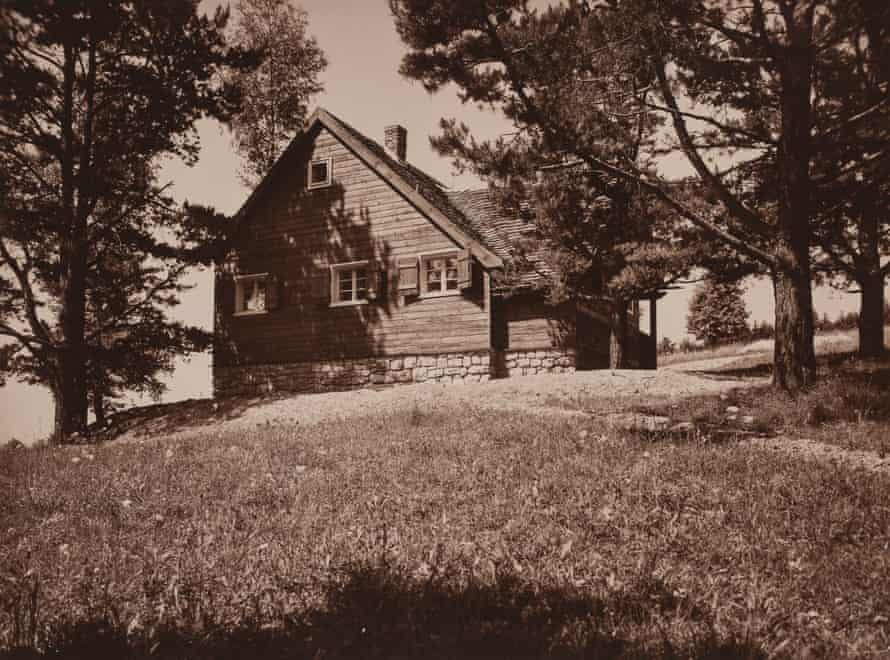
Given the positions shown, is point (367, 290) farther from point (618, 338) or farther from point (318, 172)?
point (618, 338)

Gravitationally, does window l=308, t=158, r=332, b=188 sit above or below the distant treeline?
above

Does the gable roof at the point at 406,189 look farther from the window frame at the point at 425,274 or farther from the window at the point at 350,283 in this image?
the window at the point at 350,283

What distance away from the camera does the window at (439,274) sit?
21828 millimetres

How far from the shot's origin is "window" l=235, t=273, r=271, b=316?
968 inches

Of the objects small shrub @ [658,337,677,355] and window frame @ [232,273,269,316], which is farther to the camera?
small shrub @ [658,337,677,355]

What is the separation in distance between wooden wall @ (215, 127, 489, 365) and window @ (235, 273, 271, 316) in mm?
318

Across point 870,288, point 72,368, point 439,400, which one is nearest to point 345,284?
point 72,368

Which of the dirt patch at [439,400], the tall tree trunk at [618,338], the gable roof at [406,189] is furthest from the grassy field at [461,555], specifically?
the gable roof at [406,189]

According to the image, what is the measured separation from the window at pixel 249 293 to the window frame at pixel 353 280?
2604 millimetres

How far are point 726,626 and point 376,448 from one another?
5.42m

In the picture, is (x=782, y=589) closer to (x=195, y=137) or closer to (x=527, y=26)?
(x=527, y=26)

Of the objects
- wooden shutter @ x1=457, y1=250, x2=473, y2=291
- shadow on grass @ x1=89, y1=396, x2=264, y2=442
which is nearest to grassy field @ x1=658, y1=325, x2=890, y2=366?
wooden shutter @ x1=457, y1=250, x2=473, y2=291

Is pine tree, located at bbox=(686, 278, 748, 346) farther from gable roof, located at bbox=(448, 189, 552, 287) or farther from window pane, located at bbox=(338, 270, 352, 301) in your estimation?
window pane, located at bbox=(338, 270, 352, 301)

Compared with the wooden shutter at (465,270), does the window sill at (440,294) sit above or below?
below
